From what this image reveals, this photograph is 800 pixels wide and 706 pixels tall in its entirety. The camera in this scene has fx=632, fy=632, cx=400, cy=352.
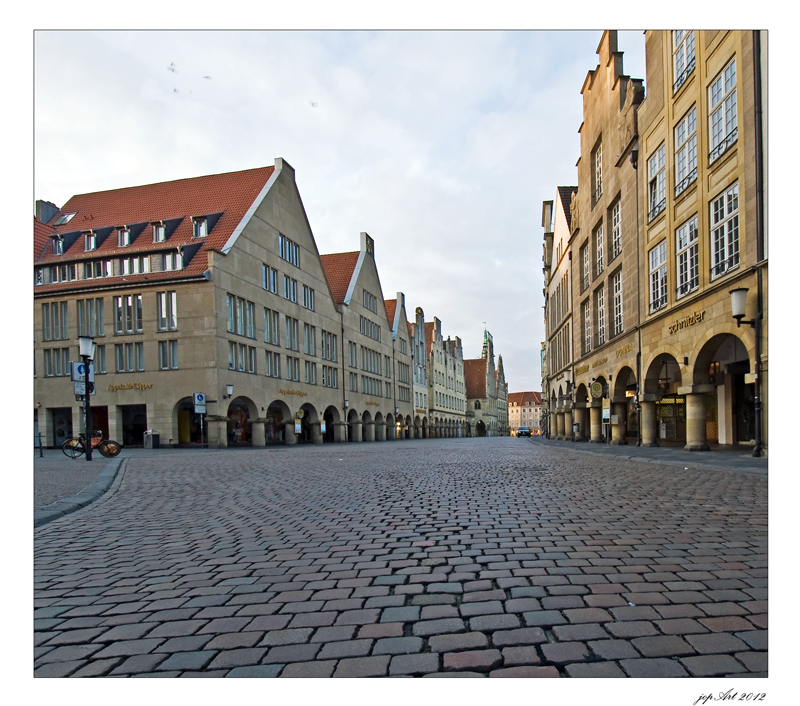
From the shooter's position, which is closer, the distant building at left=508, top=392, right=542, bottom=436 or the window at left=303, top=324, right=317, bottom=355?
the window at left=303, top=324, right=317, bottom=355

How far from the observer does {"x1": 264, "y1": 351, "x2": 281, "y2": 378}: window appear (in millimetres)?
41000

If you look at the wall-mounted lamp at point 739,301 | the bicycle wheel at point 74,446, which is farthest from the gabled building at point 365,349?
the wall-mounted lamp at point 739,301

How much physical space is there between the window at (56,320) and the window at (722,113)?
3271 cm

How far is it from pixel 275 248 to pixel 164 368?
1172 centimetres

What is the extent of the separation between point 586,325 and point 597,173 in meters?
8.54

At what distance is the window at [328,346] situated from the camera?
50.5m

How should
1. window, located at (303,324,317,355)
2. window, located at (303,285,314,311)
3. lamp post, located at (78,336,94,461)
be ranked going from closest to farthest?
lamp post, located at (78,336,94,461), window, located at (303,324,317,355), window, located at (303,285,314,311)

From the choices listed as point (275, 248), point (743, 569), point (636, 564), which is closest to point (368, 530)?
point (636, 564)

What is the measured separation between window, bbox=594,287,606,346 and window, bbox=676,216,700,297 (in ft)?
34.3

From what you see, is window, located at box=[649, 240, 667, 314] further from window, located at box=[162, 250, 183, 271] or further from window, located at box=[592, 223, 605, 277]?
window, located at box=[162, 250, 183, 271]

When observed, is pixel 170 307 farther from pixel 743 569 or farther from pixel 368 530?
pixel 743 569

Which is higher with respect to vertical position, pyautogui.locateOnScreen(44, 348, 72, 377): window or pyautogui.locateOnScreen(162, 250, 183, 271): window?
pyautogui.locateOnScreen(162, 250, 183, 271): window

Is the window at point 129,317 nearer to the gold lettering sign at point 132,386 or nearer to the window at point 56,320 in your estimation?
the window at point 56,320

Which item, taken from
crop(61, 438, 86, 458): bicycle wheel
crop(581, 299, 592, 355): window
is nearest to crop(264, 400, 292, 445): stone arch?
crop(61, 438, 86, 458): bicycle wheel
